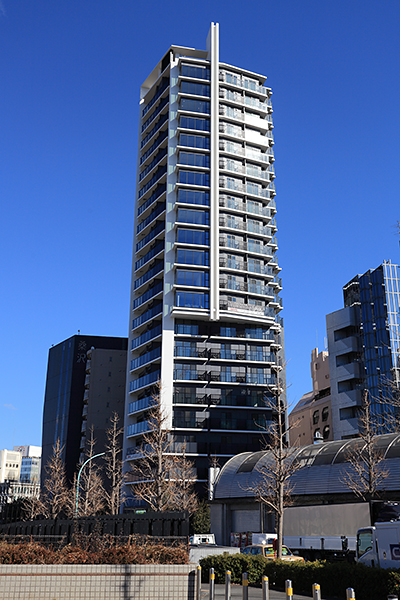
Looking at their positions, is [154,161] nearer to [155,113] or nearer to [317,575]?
[155,113]

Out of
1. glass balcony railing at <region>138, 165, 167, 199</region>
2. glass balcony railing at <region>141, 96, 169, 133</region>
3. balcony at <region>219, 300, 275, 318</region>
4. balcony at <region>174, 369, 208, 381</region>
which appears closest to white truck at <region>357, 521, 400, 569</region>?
balcony at <region>174, 369, 208, 381</region>

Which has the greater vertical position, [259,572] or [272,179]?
[272,179]

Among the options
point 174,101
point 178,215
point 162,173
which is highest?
point 174,101

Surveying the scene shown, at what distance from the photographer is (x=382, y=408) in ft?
224

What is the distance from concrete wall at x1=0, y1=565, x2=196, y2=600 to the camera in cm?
1473

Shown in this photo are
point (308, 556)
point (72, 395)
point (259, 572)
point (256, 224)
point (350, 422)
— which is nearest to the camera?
point (259, 572)

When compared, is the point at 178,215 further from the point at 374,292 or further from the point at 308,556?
the point at 308,556

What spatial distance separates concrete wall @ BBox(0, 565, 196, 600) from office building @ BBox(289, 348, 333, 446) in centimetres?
7838

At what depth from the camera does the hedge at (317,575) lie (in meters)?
17.4

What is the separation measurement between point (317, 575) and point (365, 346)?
57.2 m

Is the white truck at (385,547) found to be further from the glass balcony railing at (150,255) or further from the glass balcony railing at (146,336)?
the glass balcony railing at (150,255)

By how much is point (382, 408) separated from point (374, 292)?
1572 cm

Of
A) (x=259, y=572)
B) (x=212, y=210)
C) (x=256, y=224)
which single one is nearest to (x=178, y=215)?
(x=212, y=210)

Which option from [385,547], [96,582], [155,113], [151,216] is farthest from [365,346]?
[96,582]
